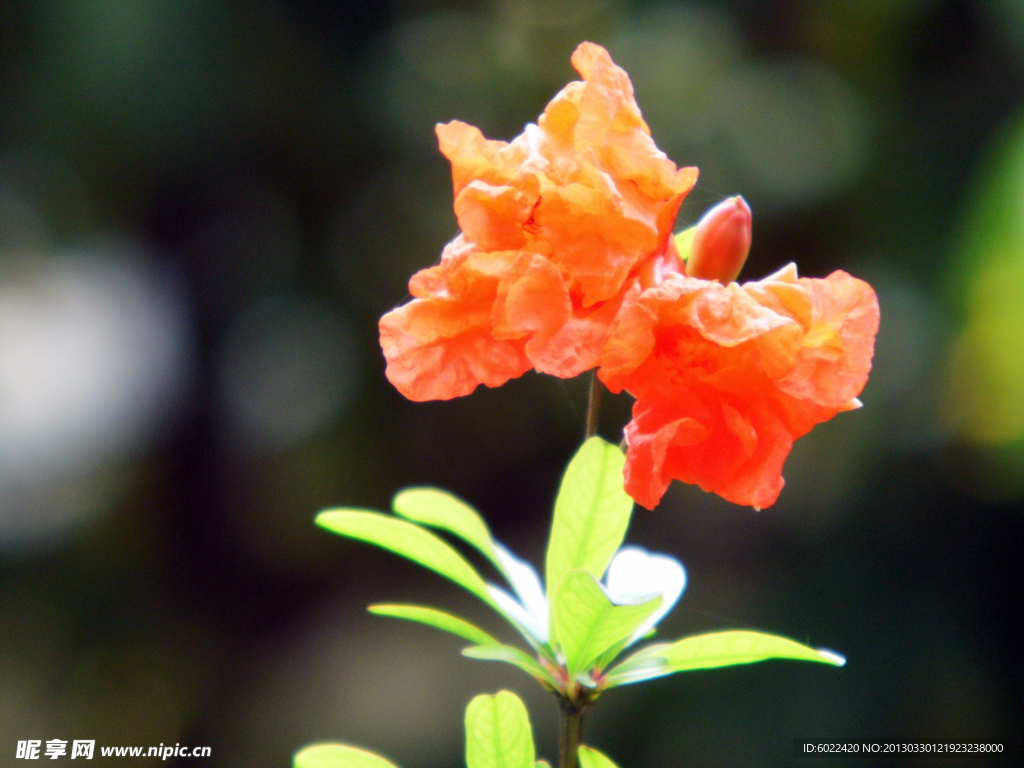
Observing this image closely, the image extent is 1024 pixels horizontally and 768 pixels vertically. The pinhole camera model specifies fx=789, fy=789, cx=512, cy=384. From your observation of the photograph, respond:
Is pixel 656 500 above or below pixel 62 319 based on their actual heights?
below

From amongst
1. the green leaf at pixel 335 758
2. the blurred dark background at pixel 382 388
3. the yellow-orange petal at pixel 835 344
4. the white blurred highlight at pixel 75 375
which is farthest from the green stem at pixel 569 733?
the white blurred highlight at pixel 75 375

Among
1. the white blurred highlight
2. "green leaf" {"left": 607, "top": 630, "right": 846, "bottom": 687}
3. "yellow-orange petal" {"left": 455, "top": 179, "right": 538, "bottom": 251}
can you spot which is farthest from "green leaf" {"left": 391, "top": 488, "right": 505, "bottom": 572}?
the white blurred highlight

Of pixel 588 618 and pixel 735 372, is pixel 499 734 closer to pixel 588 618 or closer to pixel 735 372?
pixel 588 618

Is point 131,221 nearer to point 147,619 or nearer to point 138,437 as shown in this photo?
point 138,437

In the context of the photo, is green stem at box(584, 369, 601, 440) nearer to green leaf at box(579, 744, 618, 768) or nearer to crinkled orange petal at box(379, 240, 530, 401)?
crinkled orange petal at box(379, 240, 530, 401)

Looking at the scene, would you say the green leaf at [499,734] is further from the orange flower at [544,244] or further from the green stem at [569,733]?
the orange flower at [544,244]

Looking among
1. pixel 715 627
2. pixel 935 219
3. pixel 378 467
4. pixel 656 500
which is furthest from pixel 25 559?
pixel 935 219
